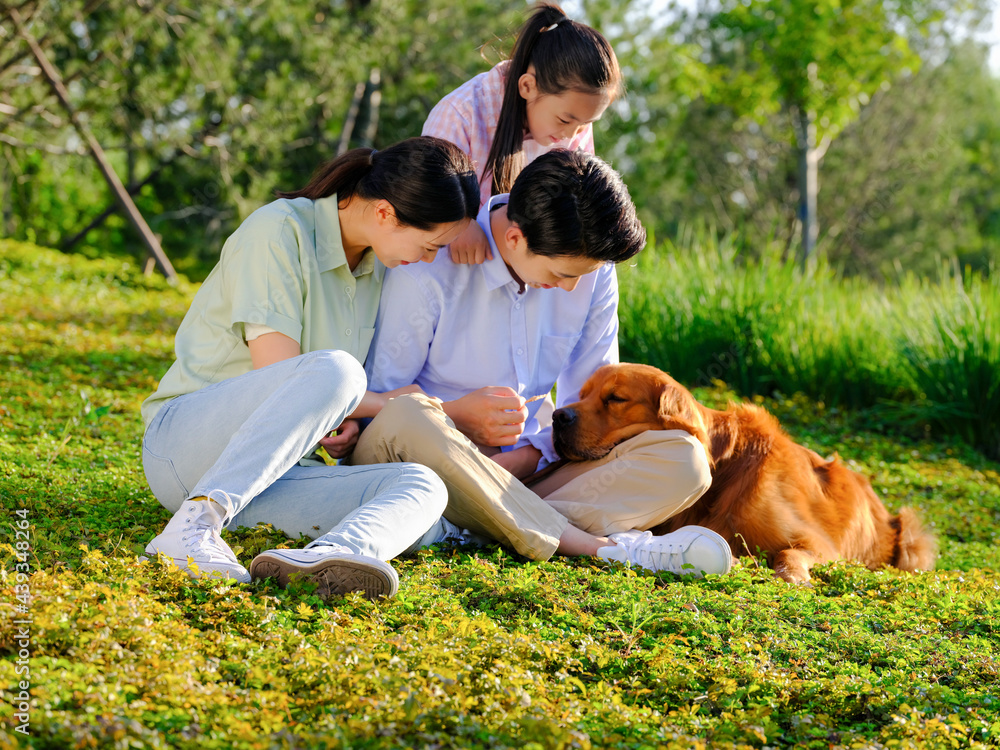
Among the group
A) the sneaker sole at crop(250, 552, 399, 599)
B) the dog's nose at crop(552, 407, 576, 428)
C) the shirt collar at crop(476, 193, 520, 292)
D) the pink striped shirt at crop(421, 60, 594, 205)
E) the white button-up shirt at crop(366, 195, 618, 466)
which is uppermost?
the pink striped shirt at crop(421, 60, 594, 205)

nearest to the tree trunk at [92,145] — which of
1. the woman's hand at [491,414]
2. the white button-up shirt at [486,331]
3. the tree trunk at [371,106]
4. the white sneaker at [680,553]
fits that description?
the tree trunk at [371,106]

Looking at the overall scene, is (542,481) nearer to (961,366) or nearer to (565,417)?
(565,417)

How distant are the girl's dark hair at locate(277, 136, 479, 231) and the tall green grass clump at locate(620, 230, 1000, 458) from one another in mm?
4381

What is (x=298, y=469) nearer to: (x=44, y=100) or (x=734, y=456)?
(x=734, y=456)

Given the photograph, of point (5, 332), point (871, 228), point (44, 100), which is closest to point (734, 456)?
point (5, 332)

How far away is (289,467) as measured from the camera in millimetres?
2529

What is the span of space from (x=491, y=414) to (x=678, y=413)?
74 centimetres

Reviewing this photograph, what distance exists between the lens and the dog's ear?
332 centimetres

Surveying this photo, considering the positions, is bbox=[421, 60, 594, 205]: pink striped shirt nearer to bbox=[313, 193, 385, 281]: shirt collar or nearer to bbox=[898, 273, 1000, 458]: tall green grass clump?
bbox=[313, 193, 385, 281]: shirt collar

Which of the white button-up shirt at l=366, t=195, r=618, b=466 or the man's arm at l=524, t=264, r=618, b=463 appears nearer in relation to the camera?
the white button-up shirt at l=366, t=195, r=618, b=466

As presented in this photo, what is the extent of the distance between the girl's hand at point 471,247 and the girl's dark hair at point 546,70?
459 mm

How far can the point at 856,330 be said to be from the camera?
7.32 meters

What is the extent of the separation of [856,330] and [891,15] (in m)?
9.82

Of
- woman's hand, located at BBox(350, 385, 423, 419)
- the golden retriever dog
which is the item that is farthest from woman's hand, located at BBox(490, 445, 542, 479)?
woman's hand, located at BBox(350, 385, 423, 419)
